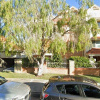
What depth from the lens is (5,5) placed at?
902 cm

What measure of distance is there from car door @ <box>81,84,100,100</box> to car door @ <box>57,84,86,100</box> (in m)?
0.18

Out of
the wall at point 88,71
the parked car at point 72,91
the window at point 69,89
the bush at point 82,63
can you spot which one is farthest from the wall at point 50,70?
the window at point 69,89

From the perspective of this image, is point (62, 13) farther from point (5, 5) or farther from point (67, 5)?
point (5, 5)

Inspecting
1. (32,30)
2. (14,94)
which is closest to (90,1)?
(32,30)

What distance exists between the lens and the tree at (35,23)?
905cm

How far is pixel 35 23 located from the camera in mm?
9594

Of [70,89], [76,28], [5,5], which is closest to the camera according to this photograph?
[70,89]

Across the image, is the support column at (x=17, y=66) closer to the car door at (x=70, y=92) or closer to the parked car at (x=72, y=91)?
the parked car at (x=72, y=91)

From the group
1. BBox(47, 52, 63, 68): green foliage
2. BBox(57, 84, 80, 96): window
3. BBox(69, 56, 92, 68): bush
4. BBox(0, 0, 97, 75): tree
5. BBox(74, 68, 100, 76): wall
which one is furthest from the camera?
BBox(47, 52, 63, 68): green foliage

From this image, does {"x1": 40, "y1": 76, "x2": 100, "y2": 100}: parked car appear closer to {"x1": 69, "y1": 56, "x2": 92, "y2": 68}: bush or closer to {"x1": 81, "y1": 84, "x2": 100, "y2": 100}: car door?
{"x1": 81, "y1": 84, "x2": 100, "y2": 100}: car door

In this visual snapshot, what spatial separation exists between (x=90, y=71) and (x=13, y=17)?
965 centimetres

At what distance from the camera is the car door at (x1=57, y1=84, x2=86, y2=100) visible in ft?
12.3

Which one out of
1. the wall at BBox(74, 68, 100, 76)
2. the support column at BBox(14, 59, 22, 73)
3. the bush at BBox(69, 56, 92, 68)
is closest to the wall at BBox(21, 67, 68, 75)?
the support column at BBox(14, 59, 22, 73)

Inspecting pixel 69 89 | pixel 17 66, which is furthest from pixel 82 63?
pixel 69 89
